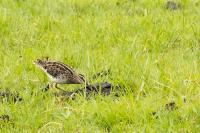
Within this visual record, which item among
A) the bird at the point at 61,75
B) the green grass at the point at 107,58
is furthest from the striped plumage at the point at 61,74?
the green grass at the point at 107,58

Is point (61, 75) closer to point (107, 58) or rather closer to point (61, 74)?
point (61, 74)

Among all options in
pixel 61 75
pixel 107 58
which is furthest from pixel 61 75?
pixel 107 58

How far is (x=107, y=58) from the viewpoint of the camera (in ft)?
27.8

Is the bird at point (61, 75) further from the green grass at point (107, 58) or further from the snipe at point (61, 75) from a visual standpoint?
the green grass at point (107, 58)

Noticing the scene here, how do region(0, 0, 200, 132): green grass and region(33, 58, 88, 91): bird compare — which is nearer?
region(0, 0, 200, 132): green grass

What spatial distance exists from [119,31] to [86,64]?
1.91 metres

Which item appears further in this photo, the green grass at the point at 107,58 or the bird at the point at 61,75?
the bird at the point at 61,75

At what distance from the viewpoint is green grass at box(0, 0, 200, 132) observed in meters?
6.26

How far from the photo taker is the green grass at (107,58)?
20.5ft

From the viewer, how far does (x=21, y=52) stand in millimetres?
8875

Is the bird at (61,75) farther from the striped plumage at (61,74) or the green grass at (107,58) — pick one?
the green grass at (107,58)

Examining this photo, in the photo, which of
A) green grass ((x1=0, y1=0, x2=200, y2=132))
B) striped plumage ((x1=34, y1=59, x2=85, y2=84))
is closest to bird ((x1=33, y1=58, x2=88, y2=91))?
striped plumage ((x1=34, y1=59, x2=85, y2=84))

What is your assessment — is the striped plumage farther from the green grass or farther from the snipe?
the green grass

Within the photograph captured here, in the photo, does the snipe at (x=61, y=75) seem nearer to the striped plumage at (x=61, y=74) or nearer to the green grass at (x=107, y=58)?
the striped plumage at (x=61, y=74)
